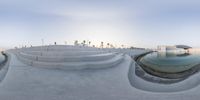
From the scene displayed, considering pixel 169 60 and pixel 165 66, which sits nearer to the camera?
pixel 165 66

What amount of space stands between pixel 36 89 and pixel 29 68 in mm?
4531

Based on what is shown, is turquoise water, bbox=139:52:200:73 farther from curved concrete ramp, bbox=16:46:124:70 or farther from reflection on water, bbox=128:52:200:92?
curved concrete ramp, bbox=16:46:124:70

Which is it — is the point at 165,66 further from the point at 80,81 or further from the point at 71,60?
the point at 80,81

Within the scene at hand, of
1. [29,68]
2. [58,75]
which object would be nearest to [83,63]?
[58,75]

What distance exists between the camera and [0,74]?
20.8 meters

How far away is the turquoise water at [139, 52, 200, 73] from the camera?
29.1m

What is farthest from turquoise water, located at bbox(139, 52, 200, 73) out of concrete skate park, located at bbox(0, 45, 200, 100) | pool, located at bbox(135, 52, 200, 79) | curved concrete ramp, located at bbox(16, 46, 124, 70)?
curved concrete ramp, located at bbox(16, 46, 124, 70)

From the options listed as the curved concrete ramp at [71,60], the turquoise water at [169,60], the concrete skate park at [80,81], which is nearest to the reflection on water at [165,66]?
the turquoise water at [169,60]

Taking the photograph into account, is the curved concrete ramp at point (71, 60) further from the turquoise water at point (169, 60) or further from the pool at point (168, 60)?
the turquoise water at point (169, 60)

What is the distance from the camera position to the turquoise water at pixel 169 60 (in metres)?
29.1

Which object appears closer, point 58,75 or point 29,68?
point 58,75

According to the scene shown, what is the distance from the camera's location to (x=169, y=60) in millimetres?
31047

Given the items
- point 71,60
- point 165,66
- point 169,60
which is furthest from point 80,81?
point 169,60

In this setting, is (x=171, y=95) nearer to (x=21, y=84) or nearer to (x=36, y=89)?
(x=36, y=89)
